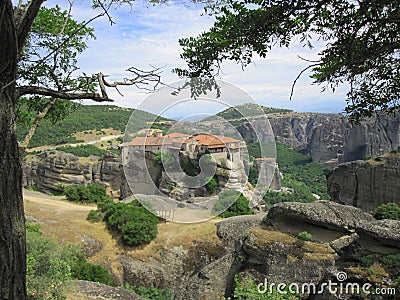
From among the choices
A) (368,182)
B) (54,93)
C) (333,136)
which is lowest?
(368,182)

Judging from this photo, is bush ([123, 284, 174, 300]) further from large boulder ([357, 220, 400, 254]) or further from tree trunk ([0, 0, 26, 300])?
tree trunk ([0, 0, 26, 300])

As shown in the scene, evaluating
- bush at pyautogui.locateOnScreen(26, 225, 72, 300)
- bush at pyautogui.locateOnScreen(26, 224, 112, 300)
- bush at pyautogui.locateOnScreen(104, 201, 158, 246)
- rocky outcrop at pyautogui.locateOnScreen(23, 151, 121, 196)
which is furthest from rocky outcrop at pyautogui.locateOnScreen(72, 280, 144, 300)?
rocky outcrop at pyautogui.locateOnScreen(23, 151, 121, 196)

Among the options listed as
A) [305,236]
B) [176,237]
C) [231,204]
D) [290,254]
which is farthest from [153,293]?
[231,204]

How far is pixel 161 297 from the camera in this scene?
11312 millimetres

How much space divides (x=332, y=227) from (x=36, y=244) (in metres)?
8.16

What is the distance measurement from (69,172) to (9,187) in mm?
26384

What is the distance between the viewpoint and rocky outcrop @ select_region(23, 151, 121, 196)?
2691 cm

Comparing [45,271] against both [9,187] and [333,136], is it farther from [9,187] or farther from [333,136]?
[333,136]

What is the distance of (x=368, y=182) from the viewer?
20.6 metres

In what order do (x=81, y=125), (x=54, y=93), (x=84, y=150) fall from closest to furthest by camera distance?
(x=54, y=93) → (x=84, y=150) → (x=81, y=125)

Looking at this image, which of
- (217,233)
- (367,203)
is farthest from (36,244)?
(367,203)

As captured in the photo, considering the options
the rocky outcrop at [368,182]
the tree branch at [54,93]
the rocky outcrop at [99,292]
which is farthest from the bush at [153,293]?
the rocky outcrop at [368,182]

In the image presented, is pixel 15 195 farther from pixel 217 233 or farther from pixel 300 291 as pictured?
pixel 217 233

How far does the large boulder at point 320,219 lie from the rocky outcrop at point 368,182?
10208 millimetres
